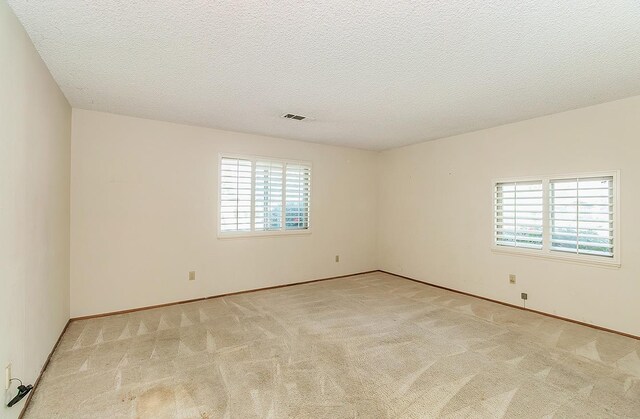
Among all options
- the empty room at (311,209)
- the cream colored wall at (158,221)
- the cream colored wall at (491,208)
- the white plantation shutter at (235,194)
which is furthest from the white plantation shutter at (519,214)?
the white plantation shutter at (235,194)

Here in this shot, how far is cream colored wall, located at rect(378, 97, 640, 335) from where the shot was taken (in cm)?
312

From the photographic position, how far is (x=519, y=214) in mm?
3957

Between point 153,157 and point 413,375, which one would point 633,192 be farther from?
point 153,157

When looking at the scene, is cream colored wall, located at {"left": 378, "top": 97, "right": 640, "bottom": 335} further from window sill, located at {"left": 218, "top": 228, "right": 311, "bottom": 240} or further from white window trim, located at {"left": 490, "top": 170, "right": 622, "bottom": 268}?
window sill, located at {"left": 218, "top": 228, "right": 311, "bottom": 240}

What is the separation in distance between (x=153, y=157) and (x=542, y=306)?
526 centimetres

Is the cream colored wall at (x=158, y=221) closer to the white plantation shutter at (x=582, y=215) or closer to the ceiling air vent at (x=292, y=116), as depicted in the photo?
the ceiling air vent at (x=292, y=116)

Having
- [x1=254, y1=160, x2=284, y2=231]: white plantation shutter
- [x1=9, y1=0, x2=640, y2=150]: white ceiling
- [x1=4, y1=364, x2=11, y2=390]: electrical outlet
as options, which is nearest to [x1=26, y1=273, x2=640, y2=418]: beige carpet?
[x1=4, y1=364, x2=11, y2=390]: electrical outlet

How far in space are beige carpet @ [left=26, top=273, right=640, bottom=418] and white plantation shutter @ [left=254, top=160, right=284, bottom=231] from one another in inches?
56.6

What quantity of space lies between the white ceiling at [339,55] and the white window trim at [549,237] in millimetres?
785

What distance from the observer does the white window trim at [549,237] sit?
3162 mm

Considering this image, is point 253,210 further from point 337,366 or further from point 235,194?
point 337,366

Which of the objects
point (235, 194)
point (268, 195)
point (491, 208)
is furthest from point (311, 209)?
point (491, 208)

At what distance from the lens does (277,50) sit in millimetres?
2170

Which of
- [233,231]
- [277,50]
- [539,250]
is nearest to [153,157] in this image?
[233,231]
